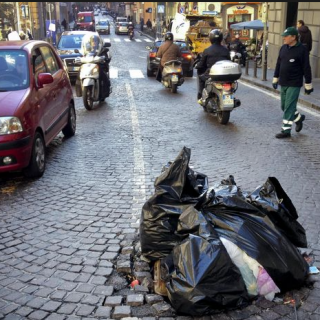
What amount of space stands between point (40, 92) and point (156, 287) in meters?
3.95

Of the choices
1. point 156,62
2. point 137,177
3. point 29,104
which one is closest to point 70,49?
point 156,62

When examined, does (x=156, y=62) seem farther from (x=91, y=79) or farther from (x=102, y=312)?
(x=102, y=312)

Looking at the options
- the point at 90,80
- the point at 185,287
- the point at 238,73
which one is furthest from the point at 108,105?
the point at 185,287

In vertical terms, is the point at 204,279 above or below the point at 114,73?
above

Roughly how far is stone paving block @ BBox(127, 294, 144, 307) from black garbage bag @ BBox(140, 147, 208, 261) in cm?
38

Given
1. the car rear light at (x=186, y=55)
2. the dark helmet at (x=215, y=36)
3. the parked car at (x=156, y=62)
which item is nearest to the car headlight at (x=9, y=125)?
the dark helmet at (x=215, y=36)

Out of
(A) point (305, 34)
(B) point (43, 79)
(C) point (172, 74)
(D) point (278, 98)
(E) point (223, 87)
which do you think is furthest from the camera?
(A) point (305, 34)

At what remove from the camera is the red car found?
5.62m

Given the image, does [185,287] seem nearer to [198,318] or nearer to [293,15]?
[198,318]

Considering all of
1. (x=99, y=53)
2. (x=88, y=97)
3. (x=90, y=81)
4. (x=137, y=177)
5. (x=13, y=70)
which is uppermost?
(x=13, y=70)

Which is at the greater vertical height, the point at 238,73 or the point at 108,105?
the point at 238,73

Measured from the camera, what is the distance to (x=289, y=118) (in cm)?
812

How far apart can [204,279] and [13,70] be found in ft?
15.2

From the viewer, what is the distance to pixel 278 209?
3.51 m
